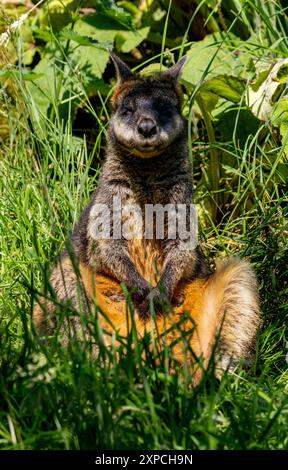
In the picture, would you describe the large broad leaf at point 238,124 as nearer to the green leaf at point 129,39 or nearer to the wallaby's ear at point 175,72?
the wallaby's ear at point 175,72

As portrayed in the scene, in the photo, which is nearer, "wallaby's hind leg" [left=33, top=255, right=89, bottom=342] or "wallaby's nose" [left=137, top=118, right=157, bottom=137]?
"wallaby's hind leg" [left=33, top=255, right=89, bottom=342]

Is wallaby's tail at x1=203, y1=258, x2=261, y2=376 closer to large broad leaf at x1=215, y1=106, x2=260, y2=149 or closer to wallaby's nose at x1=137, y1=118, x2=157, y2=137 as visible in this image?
wallaby's nose at x1=137, y1=118, x2=157, y2=137

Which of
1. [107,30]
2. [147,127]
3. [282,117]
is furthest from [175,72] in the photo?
[107,30]

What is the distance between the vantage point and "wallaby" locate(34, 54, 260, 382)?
5445 mm

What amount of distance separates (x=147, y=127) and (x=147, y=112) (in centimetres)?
15

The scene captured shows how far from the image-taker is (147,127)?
5461mm

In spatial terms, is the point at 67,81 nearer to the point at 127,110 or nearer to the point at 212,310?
the point at 127,110

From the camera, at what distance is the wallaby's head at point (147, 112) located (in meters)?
5.52

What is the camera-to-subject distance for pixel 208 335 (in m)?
5.20

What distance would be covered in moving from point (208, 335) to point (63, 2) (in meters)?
3.93

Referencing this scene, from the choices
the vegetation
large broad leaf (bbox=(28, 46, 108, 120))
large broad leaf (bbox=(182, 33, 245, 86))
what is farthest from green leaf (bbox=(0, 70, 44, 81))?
large broad leaf (bbox=(182, 33, 245, 86))

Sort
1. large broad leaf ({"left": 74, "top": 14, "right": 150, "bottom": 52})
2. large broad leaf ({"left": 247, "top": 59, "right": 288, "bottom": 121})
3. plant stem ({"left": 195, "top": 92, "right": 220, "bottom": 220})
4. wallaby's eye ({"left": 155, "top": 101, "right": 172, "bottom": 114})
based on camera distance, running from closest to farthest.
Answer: wallaby's eye ({"left": 155, "top": 101, "right": 172, "bottom": 114}), large broad leaf ({"left": 247, "top": 59, "right": 288, "bottom": 121}), plant stem ({"left": 195, "top": 92, "right": 220, "bottom": 220}), large broad leaf ({"left": 74, "top": 14, "right": 150, "bottom": 52})

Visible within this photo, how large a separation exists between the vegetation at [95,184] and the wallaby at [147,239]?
289 mm

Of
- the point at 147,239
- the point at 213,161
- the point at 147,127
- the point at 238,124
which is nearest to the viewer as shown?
the point at 147,127
